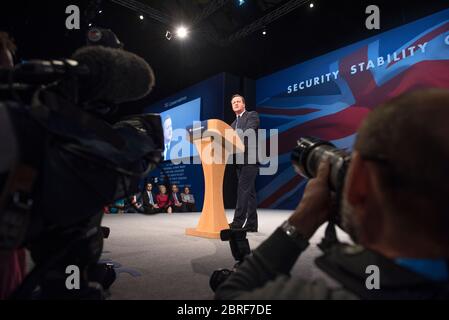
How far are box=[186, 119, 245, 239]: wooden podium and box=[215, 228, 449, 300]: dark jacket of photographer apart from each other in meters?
1.67

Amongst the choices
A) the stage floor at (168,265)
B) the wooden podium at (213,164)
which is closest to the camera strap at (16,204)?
the stage floor at (168,265)

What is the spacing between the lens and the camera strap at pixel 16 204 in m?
0.47

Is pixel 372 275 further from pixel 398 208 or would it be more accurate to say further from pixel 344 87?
pixel 344 87

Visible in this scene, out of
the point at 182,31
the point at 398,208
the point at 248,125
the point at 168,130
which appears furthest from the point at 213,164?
the point at 168,130

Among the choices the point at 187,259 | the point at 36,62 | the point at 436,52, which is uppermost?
the point at 436,52

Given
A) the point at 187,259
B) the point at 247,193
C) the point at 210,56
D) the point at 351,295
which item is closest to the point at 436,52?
the point at 247,193

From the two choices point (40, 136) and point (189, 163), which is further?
point (189, 163)

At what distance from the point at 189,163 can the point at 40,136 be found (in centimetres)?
606

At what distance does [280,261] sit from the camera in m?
0.52

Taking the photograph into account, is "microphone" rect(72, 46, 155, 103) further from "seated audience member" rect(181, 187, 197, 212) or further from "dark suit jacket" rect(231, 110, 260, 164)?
"seated audience member" rect(181, 187, 197, 212)

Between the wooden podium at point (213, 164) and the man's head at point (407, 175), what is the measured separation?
184 cm

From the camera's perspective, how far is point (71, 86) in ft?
2.04

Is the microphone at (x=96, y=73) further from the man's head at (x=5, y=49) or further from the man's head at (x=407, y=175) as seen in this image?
the man's head at (x=407, y=175)

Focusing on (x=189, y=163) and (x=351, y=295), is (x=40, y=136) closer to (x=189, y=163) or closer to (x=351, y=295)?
(x=351, y=295)
